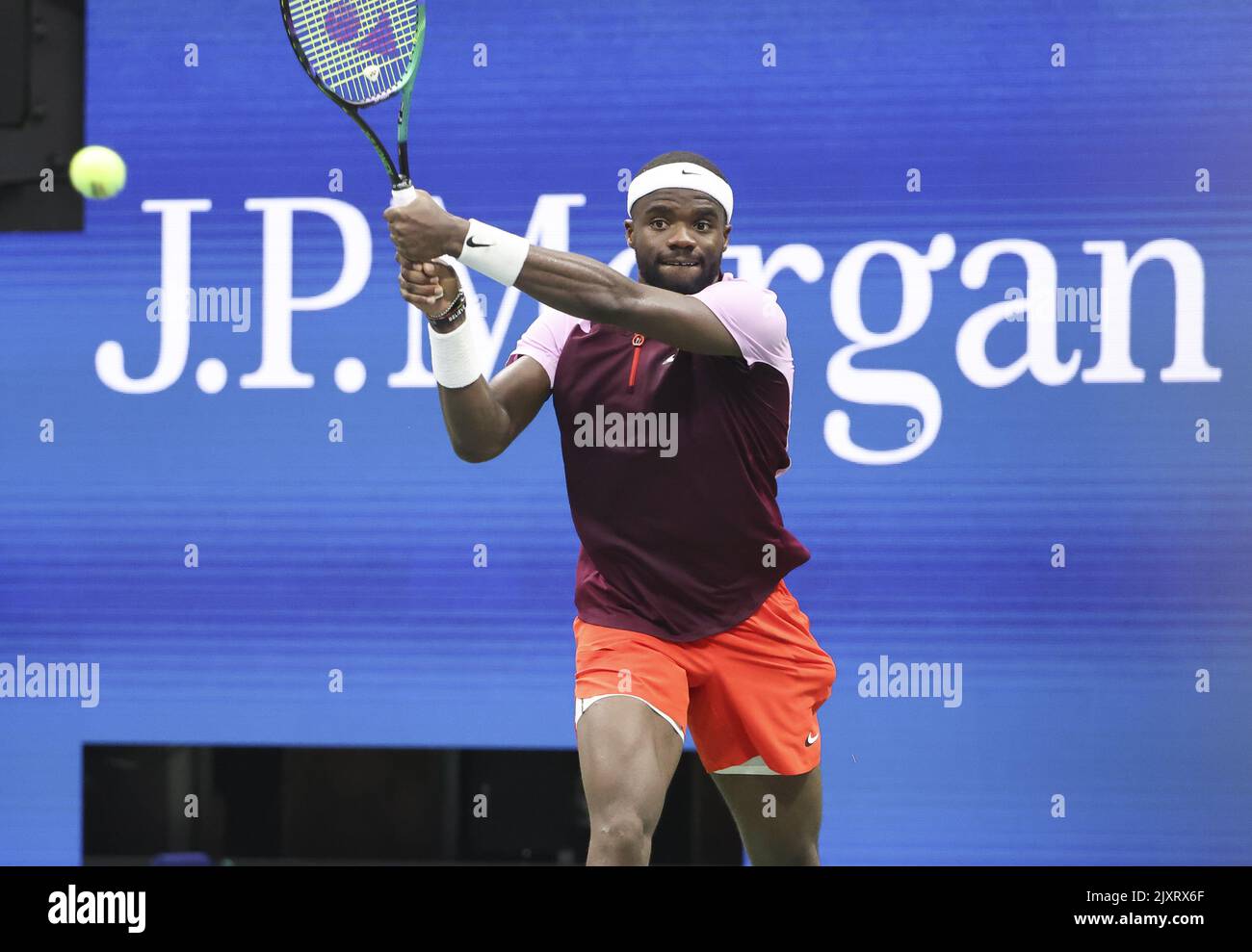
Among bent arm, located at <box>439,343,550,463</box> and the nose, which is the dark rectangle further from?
the nose

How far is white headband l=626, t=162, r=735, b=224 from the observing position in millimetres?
3486

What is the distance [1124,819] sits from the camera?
14.6 ft

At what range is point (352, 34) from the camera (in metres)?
3.49

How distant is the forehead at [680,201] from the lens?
3.48 m

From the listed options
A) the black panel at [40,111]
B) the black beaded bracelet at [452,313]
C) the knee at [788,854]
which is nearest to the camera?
the black beaded bracelet at [452,313]

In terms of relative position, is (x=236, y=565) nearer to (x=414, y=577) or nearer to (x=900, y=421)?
(x=414, y=577)

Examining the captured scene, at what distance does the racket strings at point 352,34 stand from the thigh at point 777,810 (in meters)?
1.77

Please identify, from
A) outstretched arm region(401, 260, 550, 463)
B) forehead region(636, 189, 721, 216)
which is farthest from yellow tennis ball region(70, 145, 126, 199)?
forehead region(636, 189, 721, 216)

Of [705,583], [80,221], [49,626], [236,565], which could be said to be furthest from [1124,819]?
[80,221]

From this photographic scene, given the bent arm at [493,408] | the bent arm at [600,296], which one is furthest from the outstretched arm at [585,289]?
the bent arm at [493,408]

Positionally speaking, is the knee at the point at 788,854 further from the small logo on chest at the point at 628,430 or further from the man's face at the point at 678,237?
the man's face at the point at 678,237

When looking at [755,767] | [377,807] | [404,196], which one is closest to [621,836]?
[755,767]

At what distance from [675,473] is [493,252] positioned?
28.7 inches

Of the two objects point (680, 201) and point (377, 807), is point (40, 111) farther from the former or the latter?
point (377, 807)
